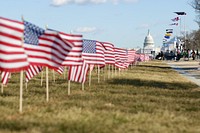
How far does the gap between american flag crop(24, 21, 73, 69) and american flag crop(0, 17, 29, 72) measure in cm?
169

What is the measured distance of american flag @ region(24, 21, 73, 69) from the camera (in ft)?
42.9

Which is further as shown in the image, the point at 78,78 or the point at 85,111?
the point at 78,78

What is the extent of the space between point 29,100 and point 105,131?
5.92 meters

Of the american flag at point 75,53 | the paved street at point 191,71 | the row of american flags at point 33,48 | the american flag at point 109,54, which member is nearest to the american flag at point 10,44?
the row of american flags at point 33,48

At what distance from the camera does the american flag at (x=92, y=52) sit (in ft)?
77.9

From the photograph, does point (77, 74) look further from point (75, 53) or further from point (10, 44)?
point (10, 44)

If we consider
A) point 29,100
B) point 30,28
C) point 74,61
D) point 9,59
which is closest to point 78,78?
point 74,61

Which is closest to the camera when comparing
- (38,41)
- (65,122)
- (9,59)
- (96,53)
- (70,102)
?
(65,122)

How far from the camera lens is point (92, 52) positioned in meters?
24.2

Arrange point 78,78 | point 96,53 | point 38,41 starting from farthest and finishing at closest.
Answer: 1. point 96,53
2. point 78,78
3. point 38,41

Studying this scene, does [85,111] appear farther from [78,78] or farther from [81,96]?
[78,78]

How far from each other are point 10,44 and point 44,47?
2.01 m

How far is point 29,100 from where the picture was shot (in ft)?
47.9

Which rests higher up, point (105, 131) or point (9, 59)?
point (9, 59)
